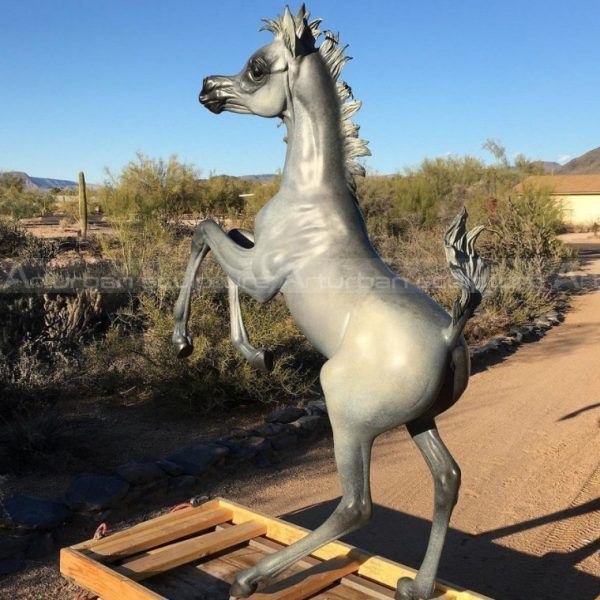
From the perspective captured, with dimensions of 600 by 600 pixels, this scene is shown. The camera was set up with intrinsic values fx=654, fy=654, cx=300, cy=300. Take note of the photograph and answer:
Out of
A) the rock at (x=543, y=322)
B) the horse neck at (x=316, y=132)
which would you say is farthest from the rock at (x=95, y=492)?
the rock at (x=543, y=322)

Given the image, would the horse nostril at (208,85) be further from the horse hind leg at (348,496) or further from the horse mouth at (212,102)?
the horse hind leg at (348,496)

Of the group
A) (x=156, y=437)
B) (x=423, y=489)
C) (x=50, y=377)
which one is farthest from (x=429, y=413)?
(x=50, y=377)

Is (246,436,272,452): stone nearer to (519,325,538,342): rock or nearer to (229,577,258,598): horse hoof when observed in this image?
(229,577,258,598): horse hoof

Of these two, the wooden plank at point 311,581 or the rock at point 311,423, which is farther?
the rock at point 311,423

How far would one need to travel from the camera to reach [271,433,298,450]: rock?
5.82 m

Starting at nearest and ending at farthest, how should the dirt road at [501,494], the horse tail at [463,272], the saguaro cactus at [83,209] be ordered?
the horse tail at [463,272] < the dirt road at [501,494] < the saguaro cactus at [83,209]

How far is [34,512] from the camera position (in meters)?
4.21

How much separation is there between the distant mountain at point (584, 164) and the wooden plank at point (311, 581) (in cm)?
18966

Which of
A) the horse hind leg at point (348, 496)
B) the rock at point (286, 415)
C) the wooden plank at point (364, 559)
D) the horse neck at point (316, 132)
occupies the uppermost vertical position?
the horse neck at point (316, 132)

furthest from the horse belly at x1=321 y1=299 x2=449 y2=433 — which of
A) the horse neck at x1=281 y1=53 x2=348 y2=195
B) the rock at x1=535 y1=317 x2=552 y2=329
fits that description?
the rock at x1=535 y1=317 x2=552 y2=329

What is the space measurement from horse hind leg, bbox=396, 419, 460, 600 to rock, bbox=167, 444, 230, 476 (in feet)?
8.68

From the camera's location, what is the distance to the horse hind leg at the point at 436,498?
2.68 m

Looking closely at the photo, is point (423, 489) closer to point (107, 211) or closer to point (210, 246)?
point (210, 246)

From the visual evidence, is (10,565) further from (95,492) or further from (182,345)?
(182,345)
